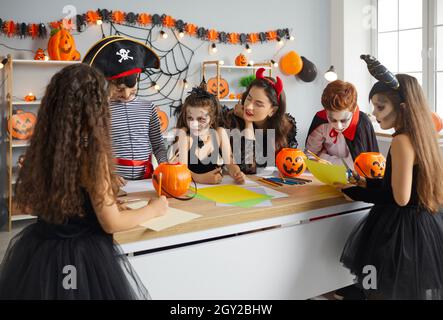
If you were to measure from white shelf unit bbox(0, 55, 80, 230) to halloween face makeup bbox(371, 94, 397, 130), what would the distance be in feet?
10.3

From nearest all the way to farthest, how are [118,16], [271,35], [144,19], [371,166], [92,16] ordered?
[371,166] → [92,16] → [118,16] → [144,19] → [271,35]

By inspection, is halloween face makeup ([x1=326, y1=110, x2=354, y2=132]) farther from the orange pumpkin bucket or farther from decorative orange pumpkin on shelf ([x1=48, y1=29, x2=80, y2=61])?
decorative orange pumpkin on shelf ([x1=48, y1=29, x2=80, y2=61])

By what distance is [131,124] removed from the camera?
8.41 feet

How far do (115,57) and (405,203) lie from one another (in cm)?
137

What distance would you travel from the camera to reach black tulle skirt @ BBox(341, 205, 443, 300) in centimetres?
180

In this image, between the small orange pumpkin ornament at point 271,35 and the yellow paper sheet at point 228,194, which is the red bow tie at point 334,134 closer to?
the yellow paper sheet at point 228,194

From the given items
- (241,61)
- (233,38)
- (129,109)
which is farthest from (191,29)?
(129,109)

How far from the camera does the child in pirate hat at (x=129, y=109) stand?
2133 mm

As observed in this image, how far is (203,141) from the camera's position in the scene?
238 cm

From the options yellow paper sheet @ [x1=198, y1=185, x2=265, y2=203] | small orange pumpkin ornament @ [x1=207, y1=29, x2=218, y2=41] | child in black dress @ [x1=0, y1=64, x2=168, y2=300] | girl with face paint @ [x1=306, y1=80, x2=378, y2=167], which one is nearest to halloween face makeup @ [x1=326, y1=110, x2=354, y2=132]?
girl with face paint @ [x1=306, y1=80, x2=378, y2=167]

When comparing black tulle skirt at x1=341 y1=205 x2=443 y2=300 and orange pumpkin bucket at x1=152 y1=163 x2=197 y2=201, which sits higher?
orange pumpkin bucket at x1=152 y1=163 x2=197 y2=201

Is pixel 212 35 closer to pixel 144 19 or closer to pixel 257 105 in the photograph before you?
pixel 144 19
